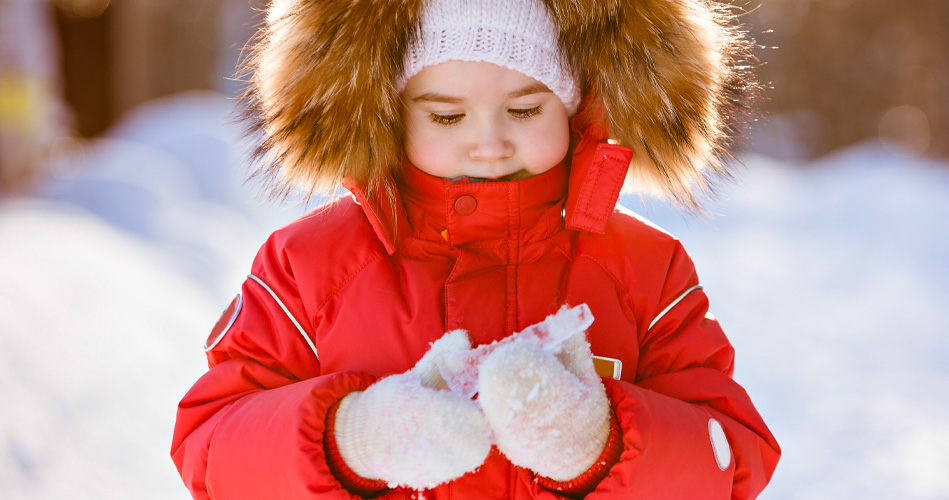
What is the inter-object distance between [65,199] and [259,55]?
4554mm

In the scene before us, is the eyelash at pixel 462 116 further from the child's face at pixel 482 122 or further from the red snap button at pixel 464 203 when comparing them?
the red snap button at pixel 464 203

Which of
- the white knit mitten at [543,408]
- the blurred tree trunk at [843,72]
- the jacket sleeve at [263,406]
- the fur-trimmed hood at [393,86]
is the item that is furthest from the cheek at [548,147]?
the blurred tree trunk at [843,72]

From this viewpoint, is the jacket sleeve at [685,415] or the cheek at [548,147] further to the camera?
the cheek at [548,147]

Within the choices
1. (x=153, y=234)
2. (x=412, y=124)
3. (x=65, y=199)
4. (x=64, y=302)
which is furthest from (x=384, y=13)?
(x=65, y=199)

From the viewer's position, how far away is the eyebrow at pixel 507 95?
1.39 meters

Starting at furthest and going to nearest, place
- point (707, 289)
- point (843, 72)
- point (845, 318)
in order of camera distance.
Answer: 1. point (843, 72)
2. point (707, 289)
3. point (845, 318)

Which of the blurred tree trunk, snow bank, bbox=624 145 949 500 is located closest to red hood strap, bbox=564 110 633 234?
snow bank, bbox=624 145 949 500

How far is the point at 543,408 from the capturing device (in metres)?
1.13

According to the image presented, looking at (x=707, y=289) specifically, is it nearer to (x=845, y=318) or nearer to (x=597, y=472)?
(x=845, y=318)

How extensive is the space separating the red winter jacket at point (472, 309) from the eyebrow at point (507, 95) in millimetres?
143

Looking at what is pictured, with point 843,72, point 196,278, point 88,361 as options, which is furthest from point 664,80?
point 843,72

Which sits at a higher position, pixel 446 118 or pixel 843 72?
pixel 446 118

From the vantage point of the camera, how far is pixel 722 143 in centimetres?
161

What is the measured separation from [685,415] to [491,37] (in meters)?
0.69
